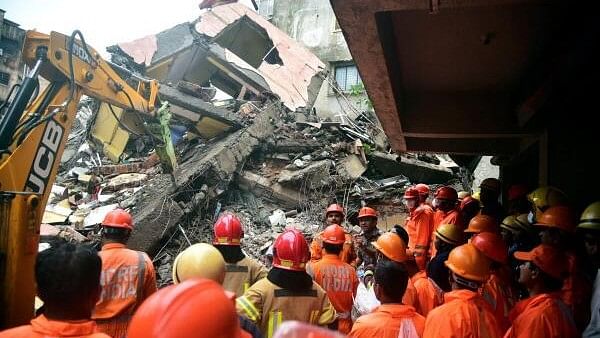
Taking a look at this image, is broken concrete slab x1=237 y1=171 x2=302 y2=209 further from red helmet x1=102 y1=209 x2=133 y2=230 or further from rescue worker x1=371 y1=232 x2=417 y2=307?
red helmet x1=102 y1=209 x2=133 y2=230

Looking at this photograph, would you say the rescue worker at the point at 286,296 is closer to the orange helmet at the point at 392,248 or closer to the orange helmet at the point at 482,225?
the orange helmet at the point at 392,248

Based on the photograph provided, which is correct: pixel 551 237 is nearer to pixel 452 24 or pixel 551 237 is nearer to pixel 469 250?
pixel 469 250

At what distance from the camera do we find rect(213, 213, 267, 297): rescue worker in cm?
369

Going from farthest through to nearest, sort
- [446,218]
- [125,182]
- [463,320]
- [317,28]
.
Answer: [317,28], [125,182], [446,218], [463,320]

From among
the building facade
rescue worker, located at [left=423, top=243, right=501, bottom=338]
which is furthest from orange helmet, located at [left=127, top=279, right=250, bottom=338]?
the building facade

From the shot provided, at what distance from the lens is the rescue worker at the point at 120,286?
341 centimetres

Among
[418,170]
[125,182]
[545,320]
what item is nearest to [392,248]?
[545,320]

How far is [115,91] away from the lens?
581cm

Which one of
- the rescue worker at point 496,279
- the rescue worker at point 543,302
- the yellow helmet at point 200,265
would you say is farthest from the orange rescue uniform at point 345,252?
the yellow helmet at point 200,265

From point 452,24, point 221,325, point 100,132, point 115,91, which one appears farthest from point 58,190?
point 221,325

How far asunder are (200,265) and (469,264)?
1699 mm

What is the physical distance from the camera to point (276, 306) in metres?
2.88

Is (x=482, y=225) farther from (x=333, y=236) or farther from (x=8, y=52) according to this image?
(x=8, y=52)

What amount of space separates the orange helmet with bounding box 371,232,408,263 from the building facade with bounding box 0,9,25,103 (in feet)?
91.3
